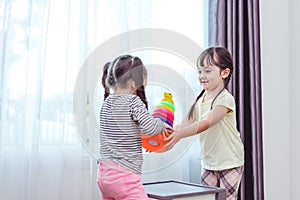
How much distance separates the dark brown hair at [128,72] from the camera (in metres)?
1.22

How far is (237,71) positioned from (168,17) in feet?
1.45

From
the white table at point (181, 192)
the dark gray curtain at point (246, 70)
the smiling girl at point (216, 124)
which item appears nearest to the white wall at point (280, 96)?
the dark gray curtain at point (246, 70)

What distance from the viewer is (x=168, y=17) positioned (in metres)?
1.82

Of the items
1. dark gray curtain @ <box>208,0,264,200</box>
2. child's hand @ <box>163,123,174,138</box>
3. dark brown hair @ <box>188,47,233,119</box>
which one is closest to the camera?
child's hand @ <box>163,123,174,138</box>

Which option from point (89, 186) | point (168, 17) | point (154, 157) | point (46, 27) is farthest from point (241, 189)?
point (46, 27)

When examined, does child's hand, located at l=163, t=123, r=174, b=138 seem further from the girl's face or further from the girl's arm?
the girl's face

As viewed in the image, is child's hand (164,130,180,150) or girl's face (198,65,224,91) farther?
girl's face (198,65,224,91)

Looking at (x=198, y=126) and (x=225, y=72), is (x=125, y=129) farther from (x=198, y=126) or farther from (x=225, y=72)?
(x=225, y=72)

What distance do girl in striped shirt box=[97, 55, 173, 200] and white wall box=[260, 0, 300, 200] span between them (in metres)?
1.00

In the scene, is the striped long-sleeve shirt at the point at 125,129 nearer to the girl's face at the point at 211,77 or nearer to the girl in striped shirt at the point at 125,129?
the girl in striped shirt at the point at 125,129

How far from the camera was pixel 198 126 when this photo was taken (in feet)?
4.28

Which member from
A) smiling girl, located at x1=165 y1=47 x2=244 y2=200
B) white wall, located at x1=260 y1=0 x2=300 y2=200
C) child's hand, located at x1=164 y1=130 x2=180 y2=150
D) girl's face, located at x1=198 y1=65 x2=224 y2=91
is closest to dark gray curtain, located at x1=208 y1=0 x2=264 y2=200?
white wall, located at x1=260 y1=0 x2=300 y2=200

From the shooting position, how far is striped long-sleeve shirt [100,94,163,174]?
47.8 inches

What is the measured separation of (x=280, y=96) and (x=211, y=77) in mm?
836
